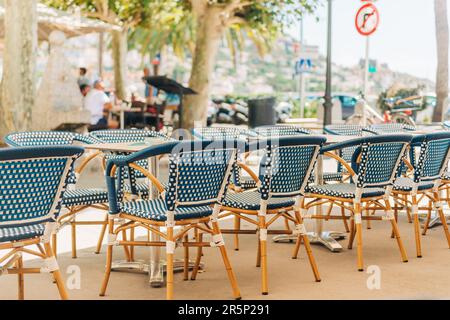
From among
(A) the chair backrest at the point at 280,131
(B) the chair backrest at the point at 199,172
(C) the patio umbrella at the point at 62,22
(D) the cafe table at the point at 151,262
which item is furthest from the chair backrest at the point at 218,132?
(C) the patio umbrella at the point at 62,22

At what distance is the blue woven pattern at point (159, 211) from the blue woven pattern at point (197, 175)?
5 centimetres

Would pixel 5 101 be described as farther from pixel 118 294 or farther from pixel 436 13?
pixel 436 13

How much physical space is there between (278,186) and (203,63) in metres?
13.2

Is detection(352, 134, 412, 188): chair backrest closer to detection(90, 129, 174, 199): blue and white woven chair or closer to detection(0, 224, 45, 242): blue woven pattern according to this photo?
detection(90, 129, 174, 199): blue and white woven chair

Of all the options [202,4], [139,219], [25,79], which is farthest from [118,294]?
[202,4]

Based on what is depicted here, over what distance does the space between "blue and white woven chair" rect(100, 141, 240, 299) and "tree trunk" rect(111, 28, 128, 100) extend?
22834mm

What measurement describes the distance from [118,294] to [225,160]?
1069 millimetres

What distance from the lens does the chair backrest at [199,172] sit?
4.37 meters

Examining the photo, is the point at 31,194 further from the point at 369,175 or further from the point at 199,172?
the point at 369,175

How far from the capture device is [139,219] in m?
4.55

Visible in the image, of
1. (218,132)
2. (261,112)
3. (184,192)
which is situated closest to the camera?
(184,192)

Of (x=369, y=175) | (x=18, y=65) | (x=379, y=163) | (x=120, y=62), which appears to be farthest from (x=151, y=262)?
(x=120, y=62)

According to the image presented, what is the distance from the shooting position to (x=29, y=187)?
146 inches

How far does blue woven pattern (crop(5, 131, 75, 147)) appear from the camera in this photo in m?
5.64
